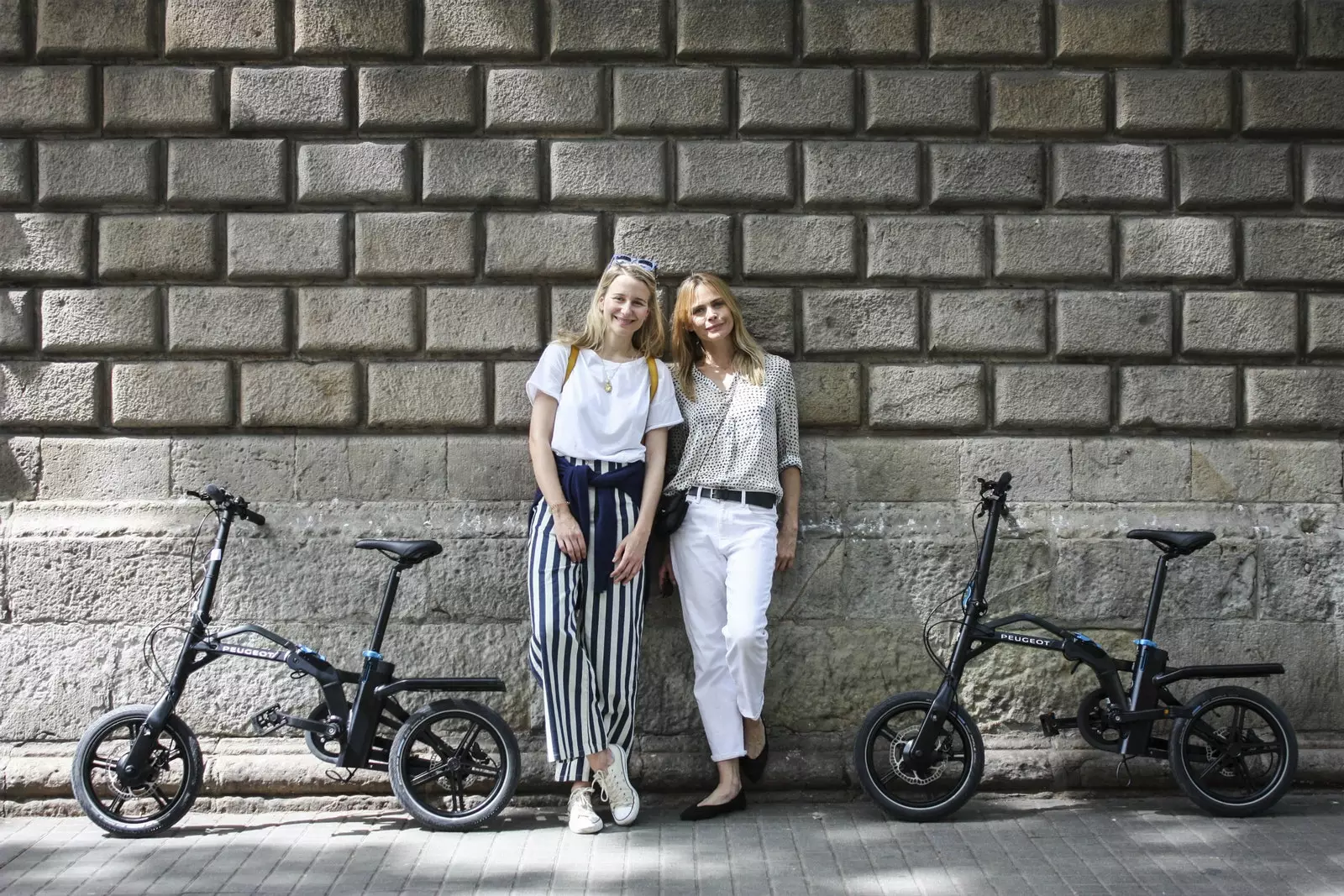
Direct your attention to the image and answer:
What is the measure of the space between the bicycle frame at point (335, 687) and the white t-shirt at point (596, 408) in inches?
34.1

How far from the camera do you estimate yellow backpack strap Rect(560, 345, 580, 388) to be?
527 cm

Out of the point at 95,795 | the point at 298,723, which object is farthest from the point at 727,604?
the point at 95,795

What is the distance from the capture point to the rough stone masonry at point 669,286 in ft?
18.9

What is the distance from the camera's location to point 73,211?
580 cm

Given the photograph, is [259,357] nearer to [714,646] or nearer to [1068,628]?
[714,646]

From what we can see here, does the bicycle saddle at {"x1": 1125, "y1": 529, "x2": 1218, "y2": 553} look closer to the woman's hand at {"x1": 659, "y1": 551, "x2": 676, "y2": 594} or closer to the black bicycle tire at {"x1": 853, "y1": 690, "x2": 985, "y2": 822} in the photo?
the black bicycle tire at {"x1": 853, "y1": 690, "x2": 985, "y2": 822}

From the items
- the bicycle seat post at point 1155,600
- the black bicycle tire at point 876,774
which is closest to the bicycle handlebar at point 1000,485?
the bicycle seat post at point 1155,600

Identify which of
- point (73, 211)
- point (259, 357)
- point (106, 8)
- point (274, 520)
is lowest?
point (274, 520)

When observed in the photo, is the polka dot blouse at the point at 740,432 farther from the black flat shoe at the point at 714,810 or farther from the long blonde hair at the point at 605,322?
the black flat shoe at the point at 714,810

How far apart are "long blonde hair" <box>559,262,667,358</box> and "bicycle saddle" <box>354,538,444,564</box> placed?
1.05 m

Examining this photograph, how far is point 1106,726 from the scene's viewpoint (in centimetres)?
529

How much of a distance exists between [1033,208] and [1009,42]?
774mm

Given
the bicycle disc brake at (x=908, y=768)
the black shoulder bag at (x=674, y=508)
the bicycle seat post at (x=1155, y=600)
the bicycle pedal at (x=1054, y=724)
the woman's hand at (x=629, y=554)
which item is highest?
the black shoulder bag at (x=674, y=508)

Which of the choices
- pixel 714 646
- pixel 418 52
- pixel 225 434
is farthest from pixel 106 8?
pixel 714 646
